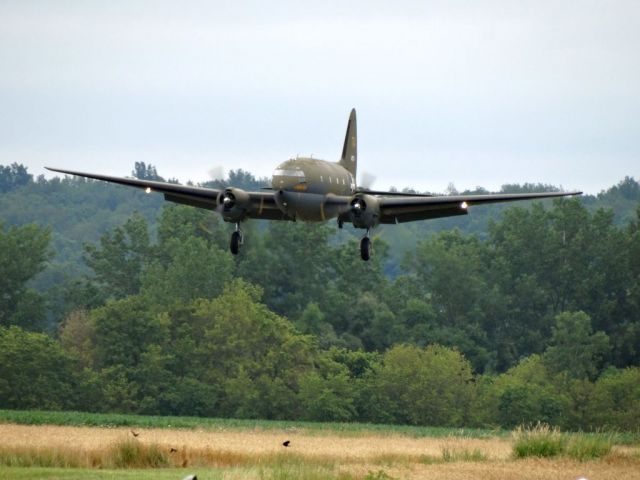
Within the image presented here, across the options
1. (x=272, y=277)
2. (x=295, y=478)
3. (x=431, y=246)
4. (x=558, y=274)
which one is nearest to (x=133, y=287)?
(x=272, y=277)

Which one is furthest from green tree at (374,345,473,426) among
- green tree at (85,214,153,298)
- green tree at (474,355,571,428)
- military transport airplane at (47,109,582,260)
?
military transport airplane at (47,109,582,260)

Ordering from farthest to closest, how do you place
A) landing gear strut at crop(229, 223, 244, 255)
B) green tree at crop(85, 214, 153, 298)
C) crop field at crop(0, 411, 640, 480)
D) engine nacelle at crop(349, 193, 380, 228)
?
green tree at crop(85, 214, 153, 298)
landing gear strut at crop(229, 223, 244, 255)
engine nacelle at crop(349, 193, 380, 228)
crop field at crop(0, 411, 640, 480)

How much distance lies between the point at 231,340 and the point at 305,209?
206 feet

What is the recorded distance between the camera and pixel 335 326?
141500mm

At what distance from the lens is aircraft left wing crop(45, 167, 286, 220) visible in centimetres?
5938

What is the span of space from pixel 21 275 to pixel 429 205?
8689cm

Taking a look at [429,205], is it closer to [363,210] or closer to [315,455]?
[363,210]

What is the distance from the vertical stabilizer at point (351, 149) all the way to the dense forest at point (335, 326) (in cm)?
854

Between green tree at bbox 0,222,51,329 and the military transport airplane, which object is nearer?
the military transport airplane

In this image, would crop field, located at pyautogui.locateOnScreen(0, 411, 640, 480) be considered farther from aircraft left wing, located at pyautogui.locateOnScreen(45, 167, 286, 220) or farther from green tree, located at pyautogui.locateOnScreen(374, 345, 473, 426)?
green tree, located at pyautogui.locateOnScreen(374, 345, 473, 426)

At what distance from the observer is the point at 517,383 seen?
388 feet

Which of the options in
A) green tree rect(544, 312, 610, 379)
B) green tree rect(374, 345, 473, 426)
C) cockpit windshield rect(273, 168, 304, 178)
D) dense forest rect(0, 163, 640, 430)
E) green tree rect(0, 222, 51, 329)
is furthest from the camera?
green tree rect(0, 222, 51, 329)

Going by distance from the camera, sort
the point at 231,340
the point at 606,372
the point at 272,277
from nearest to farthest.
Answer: the point at 231,340
the point at 606,372
the point at 272,277

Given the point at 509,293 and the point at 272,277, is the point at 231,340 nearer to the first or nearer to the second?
the point at 272,277
